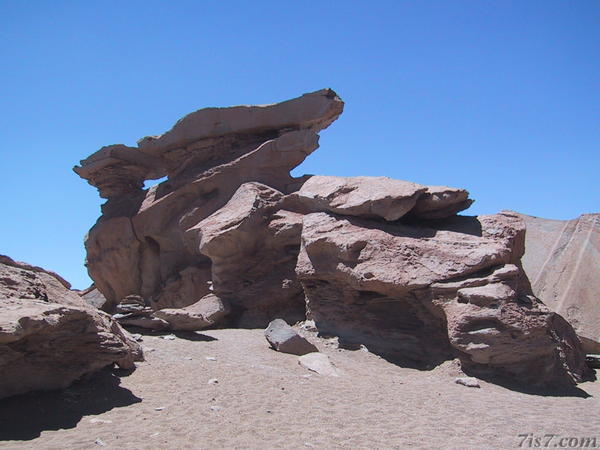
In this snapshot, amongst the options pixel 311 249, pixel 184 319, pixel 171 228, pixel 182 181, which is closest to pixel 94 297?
pixel 171 228

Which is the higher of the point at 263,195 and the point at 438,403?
the point at 263,195

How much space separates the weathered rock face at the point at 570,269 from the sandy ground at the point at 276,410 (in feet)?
10.3

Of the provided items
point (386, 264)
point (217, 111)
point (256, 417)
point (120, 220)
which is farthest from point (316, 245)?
point (120, 220)

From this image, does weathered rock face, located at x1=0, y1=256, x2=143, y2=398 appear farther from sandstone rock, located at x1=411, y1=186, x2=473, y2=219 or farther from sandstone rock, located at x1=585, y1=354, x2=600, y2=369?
sandstone rock, located at x1=585, y1=354, x2=600, y2=369

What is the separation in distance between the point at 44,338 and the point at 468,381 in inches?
208

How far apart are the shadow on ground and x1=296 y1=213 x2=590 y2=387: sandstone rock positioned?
14.2 ft

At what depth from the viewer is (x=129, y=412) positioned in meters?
5.30

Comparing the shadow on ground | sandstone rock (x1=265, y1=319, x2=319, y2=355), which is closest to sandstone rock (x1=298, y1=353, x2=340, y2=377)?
sandstone rock (x1=265, y1=319, x2=319, y2=355)

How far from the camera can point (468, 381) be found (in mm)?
7184

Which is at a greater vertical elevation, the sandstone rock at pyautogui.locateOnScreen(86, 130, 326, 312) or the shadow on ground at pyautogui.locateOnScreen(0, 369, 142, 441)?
the sandstone rock at pyautogui.locateOnScreen(86, 130, 326, 312)

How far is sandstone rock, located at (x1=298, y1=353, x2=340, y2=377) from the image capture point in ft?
24.5

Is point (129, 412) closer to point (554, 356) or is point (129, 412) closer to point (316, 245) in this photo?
point (316, 245)

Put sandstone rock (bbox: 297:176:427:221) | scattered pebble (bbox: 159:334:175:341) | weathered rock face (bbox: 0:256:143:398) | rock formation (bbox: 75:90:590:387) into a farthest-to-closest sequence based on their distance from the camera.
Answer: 1. sandstone rock (bbox: 297:176:427:221)
2. scattered pebble (bbox: 159:334:175:341)
3. rock formation (bbox: 75:90:590:387)
4. weathered rock face (bbox: 0:256:143:398)

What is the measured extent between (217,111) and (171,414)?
9.52 metres
